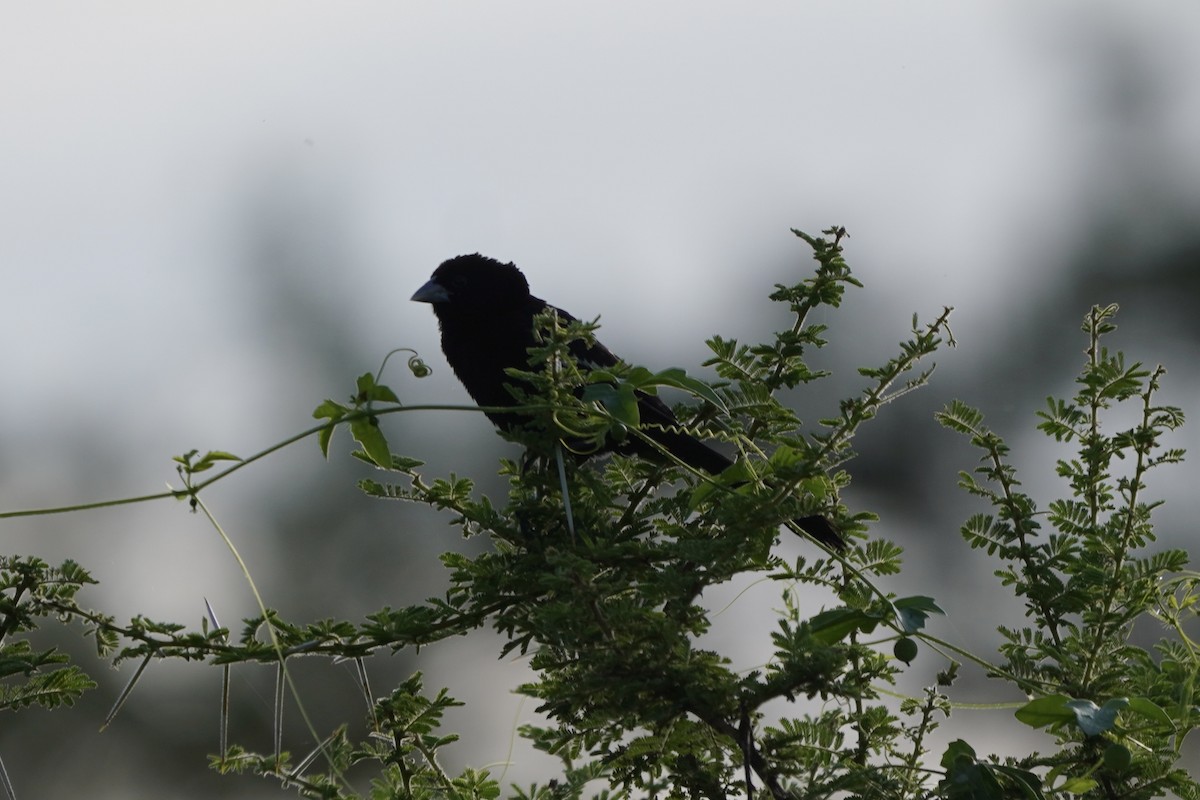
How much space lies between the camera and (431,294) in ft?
16.5

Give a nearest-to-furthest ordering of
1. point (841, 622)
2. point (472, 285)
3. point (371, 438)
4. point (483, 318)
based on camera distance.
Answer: point (841, 622) < point (371, 438) < point (483, 318) < point (472, 285)

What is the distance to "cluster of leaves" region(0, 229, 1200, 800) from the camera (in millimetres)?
1872

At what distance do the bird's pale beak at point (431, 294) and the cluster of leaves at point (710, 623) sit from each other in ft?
8.57

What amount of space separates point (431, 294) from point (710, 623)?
3.24 m

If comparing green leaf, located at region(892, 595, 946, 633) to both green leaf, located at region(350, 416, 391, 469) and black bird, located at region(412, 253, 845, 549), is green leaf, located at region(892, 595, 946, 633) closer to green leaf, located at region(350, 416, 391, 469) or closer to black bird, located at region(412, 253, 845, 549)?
green leaf, located at region(350, 416, 391, 469)

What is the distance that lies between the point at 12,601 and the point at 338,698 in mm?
5367

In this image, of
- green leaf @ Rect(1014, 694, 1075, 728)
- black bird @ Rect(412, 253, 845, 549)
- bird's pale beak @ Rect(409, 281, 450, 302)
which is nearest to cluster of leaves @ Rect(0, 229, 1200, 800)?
green leaf @ Rect(1014, 694, 1075, 728)

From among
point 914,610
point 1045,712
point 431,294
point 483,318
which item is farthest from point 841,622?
point 431,294

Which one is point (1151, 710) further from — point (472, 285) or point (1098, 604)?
point (472, 285)

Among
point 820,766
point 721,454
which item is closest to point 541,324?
point 820,766

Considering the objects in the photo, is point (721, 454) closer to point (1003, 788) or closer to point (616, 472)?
point (616, 472)

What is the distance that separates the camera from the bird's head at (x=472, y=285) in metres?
5.04

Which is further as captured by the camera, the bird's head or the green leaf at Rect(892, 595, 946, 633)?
the bird's head

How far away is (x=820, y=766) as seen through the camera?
2076 millimetres
